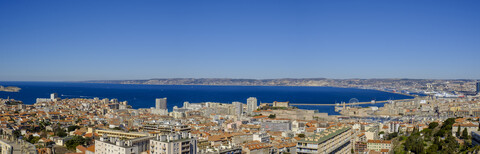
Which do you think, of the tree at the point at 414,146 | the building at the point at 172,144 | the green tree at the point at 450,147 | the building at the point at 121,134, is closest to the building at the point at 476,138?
the green tree at the point at 450,147

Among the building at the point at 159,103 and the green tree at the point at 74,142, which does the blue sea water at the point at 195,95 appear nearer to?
the building at the point at 159,103

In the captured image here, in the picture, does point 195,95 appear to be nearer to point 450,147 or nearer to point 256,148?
point 256,148

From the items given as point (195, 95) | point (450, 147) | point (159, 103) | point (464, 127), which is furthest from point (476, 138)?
point (195, 95)

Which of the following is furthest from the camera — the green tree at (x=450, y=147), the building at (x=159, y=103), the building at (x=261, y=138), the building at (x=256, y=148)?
the building at (x=159, y=103)

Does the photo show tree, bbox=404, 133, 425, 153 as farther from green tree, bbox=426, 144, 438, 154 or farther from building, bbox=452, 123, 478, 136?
building, bbox=452, 123, 478, 136

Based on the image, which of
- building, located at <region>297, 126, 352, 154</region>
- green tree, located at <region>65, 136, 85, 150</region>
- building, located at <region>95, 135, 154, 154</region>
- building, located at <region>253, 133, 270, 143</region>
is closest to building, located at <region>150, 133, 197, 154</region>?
building, located at <region>95, 135, 154, 154</region>
